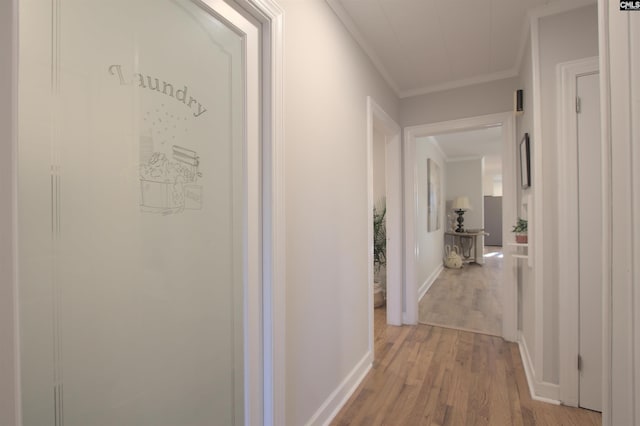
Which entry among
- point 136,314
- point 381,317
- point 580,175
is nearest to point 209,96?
point 136,314

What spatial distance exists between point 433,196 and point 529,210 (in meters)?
3.16

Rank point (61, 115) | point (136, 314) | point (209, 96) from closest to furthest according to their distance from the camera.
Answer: point (61, 115) < point (136, 314) < point (209, 96)

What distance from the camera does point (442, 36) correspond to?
85.4 inches

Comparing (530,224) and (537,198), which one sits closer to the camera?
(537,198)

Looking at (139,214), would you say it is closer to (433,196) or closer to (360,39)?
(360,39)

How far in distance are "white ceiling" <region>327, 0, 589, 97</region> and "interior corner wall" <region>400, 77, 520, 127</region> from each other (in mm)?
76

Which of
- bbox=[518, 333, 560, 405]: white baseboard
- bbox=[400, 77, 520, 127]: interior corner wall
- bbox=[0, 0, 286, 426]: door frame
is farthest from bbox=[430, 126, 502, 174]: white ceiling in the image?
bbox=[0, 0, 286, 426]: door frame

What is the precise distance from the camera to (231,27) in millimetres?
1144

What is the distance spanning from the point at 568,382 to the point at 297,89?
239 centimetres

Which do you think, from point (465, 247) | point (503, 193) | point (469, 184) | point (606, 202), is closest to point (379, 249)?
point (503, 193)

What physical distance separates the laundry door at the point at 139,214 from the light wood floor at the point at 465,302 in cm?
272

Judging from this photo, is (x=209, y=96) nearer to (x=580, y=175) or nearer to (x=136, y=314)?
(x=136, y=314)

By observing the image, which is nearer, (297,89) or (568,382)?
(297,89)

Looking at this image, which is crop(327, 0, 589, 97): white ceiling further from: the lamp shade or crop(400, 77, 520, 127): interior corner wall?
the lamp shade
